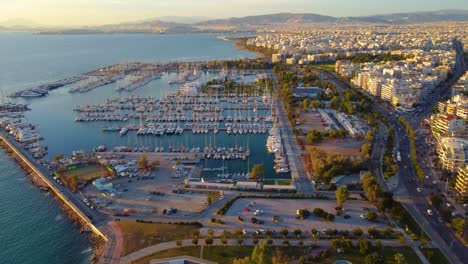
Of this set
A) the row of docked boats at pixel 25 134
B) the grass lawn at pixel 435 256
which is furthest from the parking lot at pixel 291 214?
the row of docked boats at pixel 25 134

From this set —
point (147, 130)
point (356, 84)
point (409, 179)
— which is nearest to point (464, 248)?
point (409, 179)

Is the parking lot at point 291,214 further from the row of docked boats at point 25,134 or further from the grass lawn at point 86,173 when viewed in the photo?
the row of docked boats at point 25,134

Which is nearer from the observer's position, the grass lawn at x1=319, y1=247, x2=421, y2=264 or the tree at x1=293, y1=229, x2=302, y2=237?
the grass lawn at x1=319, y1=247, x2=421, y2=264

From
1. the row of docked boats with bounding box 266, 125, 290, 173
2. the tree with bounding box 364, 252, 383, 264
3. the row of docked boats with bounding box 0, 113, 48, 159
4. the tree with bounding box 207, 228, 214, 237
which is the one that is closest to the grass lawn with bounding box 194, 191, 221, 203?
the tree with bounding box 207, 228, 214, 237

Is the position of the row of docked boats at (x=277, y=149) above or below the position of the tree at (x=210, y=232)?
above

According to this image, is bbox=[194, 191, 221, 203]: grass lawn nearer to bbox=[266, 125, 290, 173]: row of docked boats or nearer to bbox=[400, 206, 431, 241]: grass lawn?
bbox=[266, 125, 290, 173]: row of docked boats

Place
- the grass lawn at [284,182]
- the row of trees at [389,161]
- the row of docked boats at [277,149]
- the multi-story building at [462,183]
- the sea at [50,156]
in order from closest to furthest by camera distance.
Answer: the sea at [50,156]
the multi-story building at [462,183]
the grass lawn at [284,182]
the row of trees at [389,161]
the row of docked boats at [277,149]
